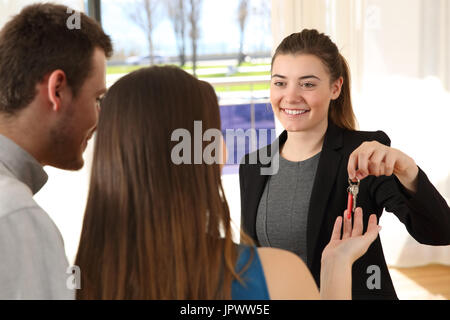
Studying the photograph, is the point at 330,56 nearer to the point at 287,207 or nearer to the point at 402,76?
the point at 287,207

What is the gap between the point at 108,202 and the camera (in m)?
0.99

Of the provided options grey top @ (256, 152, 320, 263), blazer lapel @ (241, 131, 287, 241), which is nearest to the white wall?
blazer lapel @ (241, 131, 287, 241)

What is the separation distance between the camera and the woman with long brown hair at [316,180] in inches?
67.0

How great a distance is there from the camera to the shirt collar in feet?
3.69

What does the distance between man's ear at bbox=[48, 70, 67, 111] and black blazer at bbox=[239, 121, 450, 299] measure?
89 cm

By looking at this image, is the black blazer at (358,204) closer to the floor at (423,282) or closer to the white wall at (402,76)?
the floor at (423,282)

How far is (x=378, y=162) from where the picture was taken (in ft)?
4.84

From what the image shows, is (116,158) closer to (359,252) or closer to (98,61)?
(98,61)

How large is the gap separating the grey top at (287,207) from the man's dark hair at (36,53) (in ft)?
2.81

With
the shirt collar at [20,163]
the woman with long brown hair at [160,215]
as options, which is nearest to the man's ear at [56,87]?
the shirt collar at [20,163]

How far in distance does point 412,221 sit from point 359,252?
0.42 metres

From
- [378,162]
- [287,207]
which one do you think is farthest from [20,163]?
[287,207]

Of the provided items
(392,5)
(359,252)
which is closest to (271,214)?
(359,252)

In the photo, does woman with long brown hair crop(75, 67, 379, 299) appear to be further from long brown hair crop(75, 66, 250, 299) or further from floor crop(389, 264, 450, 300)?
floor crop(389, 264, 450, 300)
